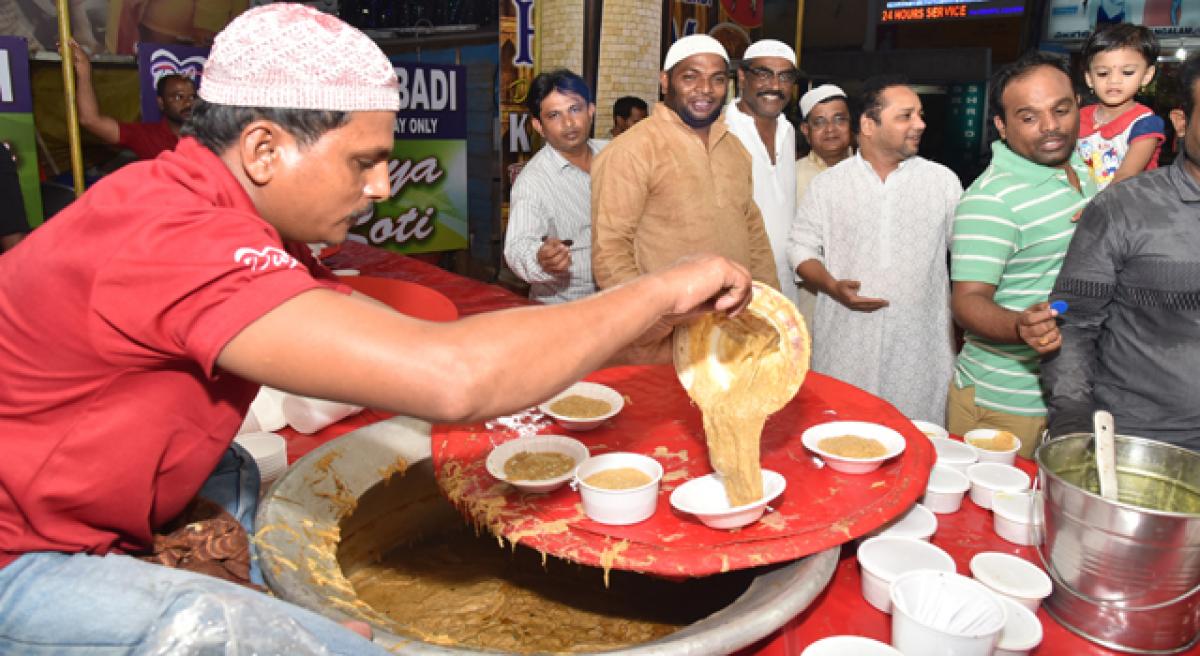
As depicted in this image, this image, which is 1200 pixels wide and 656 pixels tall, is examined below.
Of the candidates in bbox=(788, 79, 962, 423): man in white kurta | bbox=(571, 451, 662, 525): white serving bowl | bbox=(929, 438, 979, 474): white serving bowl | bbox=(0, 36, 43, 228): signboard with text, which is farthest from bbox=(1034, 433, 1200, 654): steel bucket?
bbox=(0, 36, 43, 228): signboard with text

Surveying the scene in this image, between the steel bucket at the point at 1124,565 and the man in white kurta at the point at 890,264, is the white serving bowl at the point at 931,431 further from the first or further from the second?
the man in white kurta at the point at 890,264

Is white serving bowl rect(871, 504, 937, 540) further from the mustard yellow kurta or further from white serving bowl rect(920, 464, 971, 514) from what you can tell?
the mustard yellow kurta

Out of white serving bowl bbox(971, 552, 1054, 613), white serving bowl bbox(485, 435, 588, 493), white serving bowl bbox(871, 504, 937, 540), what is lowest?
white serving bowl bbox(871, 504, 937, 540)

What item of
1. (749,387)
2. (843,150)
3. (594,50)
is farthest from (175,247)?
(594,50)

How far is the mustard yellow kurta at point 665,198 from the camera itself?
337cm

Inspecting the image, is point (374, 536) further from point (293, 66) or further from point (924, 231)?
point (924, 231)

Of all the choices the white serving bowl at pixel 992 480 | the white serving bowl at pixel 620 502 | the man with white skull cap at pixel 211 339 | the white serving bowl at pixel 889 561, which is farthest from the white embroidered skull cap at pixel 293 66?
the white serving bowl at pixel 992 480

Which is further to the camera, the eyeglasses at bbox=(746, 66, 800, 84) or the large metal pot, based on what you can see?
the eyeglasses at bbox=(746, 66, 800, 84)

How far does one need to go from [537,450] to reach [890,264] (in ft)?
6.88

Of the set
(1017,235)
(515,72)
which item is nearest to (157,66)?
(515,72)

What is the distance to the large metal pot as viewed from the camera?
1.43 m

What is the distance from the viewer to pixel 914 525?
184 cm

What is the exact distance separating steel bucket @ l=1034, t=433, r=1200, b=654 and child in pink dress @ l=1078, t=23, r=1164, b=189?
9.30ft

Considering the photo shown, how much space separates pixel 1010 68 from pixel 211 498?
3009mm
